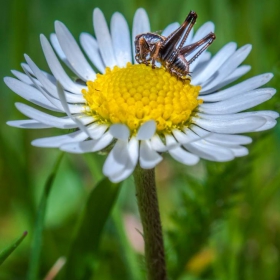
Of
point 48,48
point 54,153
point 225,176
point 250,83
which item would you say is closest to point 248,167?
point 225,176

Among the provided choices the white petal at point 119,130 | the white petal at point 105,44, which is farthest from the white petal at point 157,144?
the white petal at point 105,44

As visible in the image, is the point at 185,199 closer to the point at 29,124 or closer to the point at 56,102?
the point at 56,102

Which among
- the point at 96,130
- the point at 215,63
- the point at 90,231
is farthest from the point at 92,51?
the point at 90,231

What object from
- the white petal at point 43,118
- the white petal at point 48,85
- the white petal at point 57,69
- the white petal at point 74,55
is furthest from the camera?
the white petal at point 74,55

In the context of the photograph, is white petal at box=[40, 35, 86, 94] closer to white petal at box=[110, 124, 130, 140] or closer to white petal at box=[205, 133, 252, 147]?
white petal at box=[110, 124, 130, 140]

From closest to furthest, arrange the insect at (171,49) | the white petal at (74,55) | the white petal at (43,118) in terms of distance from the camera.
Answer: the white petal at (43,118) < the insect at (171,49) < the white petal at (74,55)

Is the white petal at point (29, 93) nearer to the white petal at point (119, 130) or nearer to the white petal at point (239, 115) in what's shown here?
the white petal at point (119, 130)

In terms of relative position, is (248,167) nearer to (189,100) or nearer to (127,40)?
(189,100)
